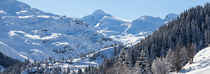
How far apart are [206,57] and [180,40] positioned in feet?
334

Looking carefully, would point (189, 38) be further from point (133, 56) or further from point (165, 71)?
point (165, 71)

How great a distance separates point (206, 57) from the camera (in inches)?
3031

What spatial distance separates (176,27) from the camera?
199 metres

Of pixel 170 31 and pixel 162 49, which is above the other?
pixel 170 31

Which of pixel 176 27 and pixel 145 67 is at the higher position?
pixel 176 27

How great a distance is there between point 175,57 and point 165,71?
741cm

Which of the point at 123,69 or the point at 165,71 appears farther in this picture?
the point at 165,71

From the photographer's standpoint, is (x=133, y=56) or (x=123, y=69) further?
(x=133, y=56)

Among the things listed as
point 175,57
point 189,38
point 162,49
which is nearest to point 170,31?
point 189,38

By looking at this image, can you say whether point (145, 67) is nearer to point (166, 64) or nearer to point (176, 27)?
point (166, 64)

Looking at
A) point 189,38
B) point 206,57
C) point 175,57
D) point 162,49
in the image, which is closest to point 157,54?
point 162,49

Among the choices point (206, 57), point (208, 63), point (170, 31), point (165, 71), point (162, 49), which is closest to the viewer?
point (208, 63)

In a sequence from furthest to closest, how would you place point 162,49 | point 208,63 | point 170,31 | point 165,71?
point 170,31 → point 162,49 → point 165,71 → point 208,63

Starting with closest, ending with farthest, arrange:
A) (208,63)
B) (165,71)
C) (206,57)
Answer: (208,63)
(206,57)
(165,71)
